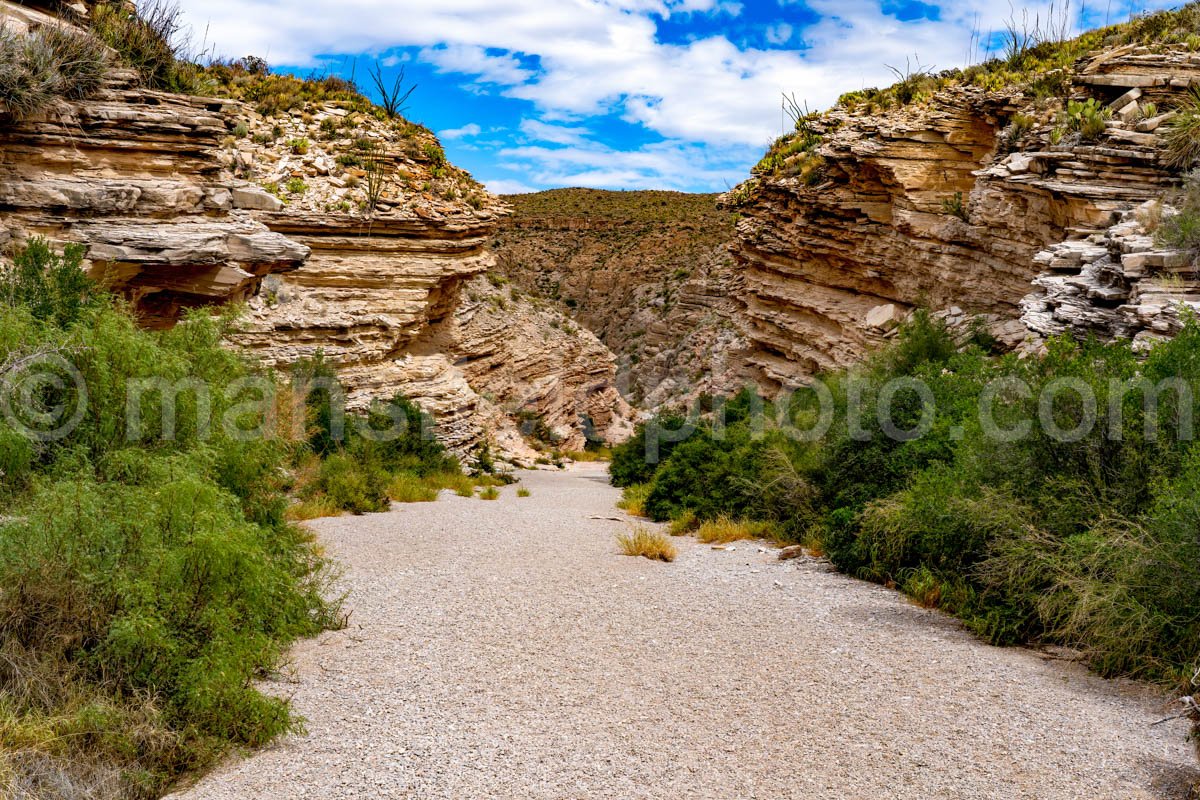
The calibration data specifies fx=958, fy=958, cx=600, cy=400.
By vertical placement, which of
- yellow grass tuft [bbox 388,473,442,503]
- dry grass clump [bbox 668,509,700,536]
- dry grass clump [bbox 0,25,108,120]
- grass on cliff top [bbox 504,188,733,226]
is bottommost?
yellow grass tuft [bbox 388,473,442,503]

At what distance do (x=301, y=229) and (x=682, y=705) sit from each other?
19.7m

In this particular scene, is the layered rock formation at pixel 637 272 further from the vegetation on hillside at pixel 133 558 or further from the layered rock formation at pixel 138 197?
the vegetation on hillside at pixel 133 558

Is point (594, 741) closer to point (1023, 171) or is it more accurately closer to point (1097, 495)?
point (1097, 495)

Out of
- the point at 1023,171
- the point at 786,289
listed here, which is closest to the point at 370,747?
the point at 1023,171

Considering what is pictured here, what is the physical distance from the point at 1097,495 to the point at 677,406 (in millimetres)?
30119

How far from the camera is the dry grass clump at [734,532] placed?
15.5m

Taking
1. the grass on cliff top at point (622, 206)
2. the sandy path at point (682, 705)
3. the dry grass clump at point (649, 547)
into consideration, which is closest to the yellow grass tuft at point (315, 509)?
the sandy path at point (682, 705)

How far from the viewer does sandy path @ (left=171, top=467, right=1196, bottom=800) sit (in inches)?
219

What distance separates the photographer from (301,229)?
936 inches

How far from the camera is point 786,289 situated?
26781 mm

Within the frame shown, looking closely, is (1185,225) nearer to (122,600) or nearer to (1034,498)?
(1034,498)

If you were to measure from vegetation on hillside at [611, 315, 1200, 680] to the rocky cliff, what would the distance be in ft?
31.1

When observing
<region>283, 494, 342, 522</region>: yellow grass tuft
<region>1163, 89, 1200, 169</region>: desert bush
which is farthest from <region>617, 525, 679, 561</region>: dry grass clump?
<region>1163, 89, 1200, 169</region>: desert bush

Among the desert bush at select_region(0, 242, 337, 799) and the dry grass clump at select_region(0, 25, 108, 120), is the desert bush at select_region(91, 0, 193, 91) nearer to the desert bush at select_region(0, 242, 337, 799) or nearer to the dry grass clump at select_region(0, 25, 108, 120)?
the dry grass clump at select_region(0, 25, 108, 120)
